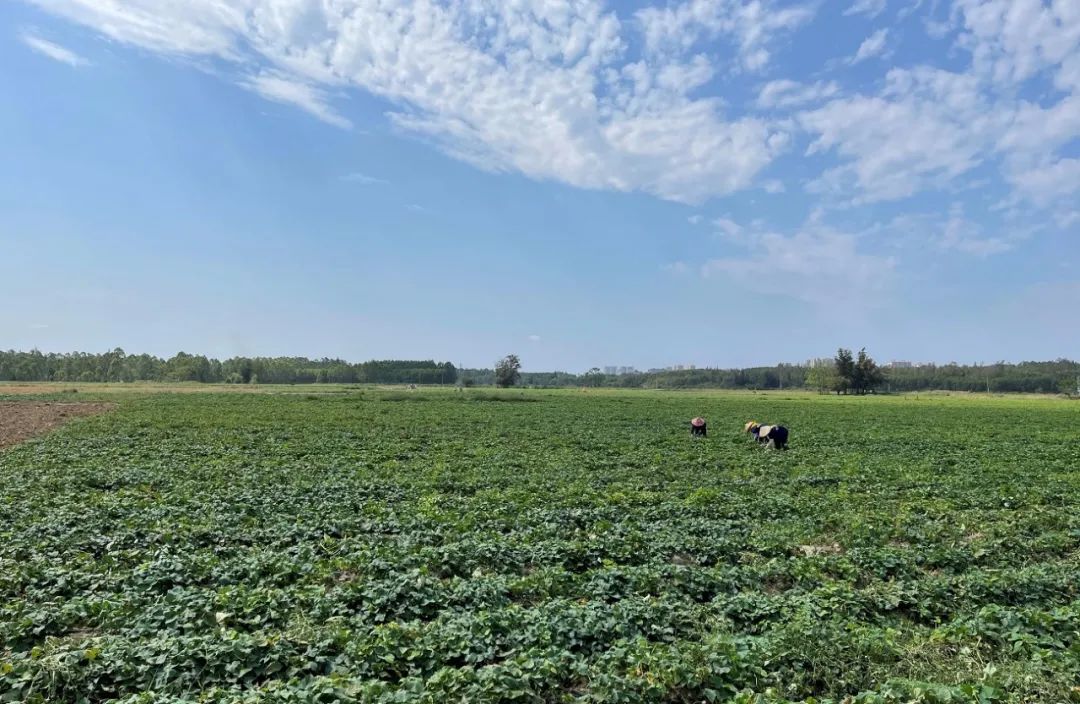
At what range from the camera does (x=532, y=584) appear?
27.8 feet

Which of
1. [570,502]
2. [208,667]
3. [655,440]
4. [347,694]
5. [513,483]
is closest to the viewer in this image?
[347,694]

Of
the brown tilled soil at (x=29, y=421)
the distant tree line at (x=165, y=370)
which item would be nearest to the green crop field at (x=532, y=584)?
the brown tilled soil at (x=29, y=421)

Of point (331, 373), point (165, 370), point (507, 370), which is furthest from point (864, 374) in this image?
point (165, 370)

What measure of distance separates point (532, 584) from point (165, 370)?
19534 cm

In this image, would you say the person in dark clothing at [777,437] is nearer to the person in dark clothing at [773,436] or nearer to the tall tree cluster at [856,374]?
the person in dark clothing at [773,436]

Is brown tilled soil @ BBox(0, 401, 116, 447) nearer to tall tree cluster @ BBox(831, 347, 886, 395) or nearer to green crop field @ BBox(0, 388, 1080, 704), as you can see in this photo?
green crop field @ BBox(0, 388, 1080, 704)

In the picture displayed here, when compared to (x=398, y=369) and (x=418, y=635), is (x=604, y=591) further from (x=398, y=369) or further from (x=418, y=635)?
(x=398, y=369)

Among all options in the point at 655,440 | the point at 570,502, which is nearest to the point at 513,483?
the point at 570,502

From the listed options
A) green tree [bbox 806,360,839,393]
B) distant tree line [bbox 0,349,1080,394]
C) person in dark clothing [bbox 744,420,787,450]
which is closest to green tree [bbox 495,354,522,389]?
distant tree line [bbox 0,349,1080,394]

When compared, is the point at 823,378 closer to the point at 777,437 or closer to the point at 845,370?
the point at 845,370

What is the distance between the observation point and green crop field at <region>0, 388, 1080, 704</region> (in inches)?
226

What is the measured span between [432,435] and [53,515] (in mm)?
19471

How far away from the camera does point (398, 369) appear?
195 m

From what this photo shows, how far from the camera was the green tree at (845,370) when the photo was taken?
13225 centimetres
